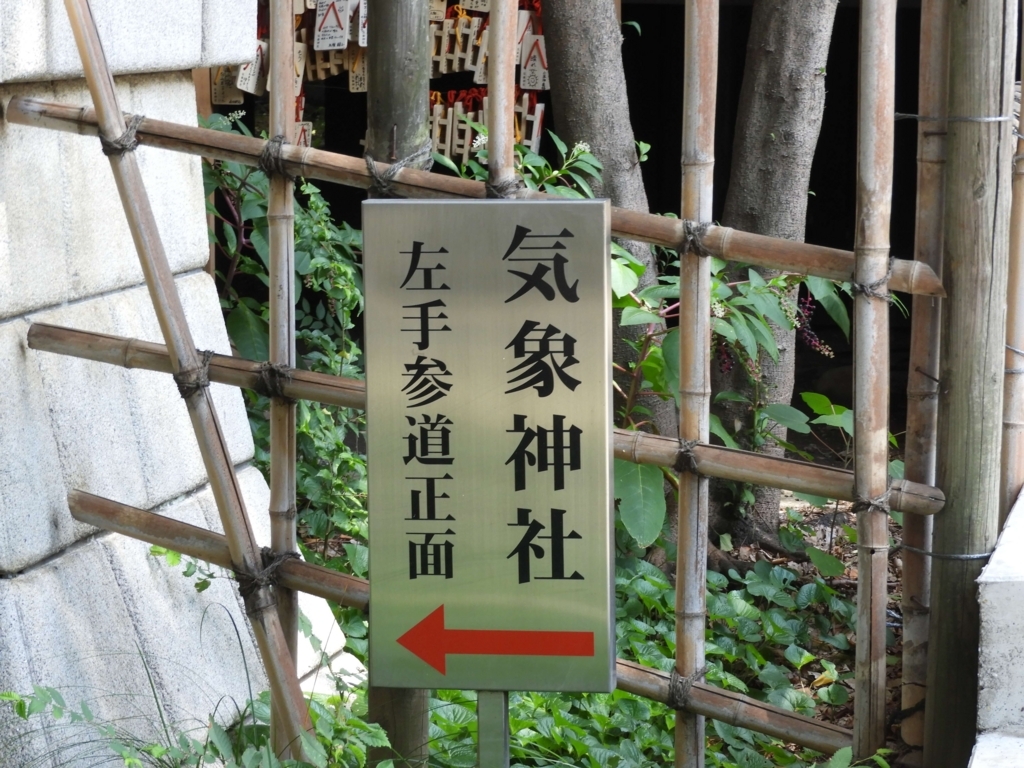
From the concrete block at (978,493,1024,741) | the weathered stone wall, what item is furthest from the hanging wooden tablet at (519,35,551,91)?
the concrete block at (978,493,1024,741)

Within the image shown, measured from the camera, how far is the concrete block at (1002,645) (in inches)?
60.0

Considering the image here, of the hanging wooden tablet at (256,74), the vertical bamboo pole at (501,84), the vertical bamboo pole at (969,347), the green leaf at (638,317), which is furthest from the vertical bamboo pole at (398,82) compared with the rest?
the hanging wooden tablet at (256,74)

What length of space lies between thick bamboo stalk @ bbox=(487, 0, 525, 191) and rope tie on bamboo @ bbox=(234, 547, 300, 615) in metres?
0.77

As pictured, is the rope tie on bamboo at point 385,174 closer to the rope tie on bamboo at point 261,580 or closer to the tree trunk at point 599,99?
the rope tie on bamboo at point 261,580

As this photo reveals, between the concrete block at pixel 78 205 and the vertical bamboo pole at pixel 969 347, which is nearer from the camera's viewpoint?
the vertical bamboo pole at pixel 969 347

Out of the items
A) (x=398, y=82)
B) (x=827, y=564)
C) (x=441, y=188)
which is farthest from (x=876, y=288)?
(x=827, y=564)

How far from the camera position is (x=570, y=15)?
294 cm

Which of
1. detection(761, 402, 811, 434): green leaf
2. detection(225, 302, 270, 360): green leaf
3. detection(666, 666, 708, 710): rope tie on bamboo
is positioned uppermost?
detection(225, 302, 270, 360): green leaf

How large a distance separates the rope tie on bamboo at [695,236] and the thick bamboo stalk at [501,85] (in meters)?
0.27

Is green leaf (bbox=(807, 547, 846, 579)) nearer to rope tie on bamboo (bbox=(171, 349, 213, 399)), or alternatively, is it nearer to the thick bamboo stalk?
the thick bamboo stalk

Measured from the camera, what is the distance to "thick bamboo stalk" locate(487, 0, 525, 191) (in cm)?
161

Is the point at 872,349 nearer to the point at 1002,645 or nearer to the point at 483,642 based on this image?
the point at 1002,645

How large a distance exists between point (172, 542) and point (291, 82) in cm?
83

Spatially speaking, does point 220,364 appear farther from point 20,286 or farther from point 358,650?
point 358,650
